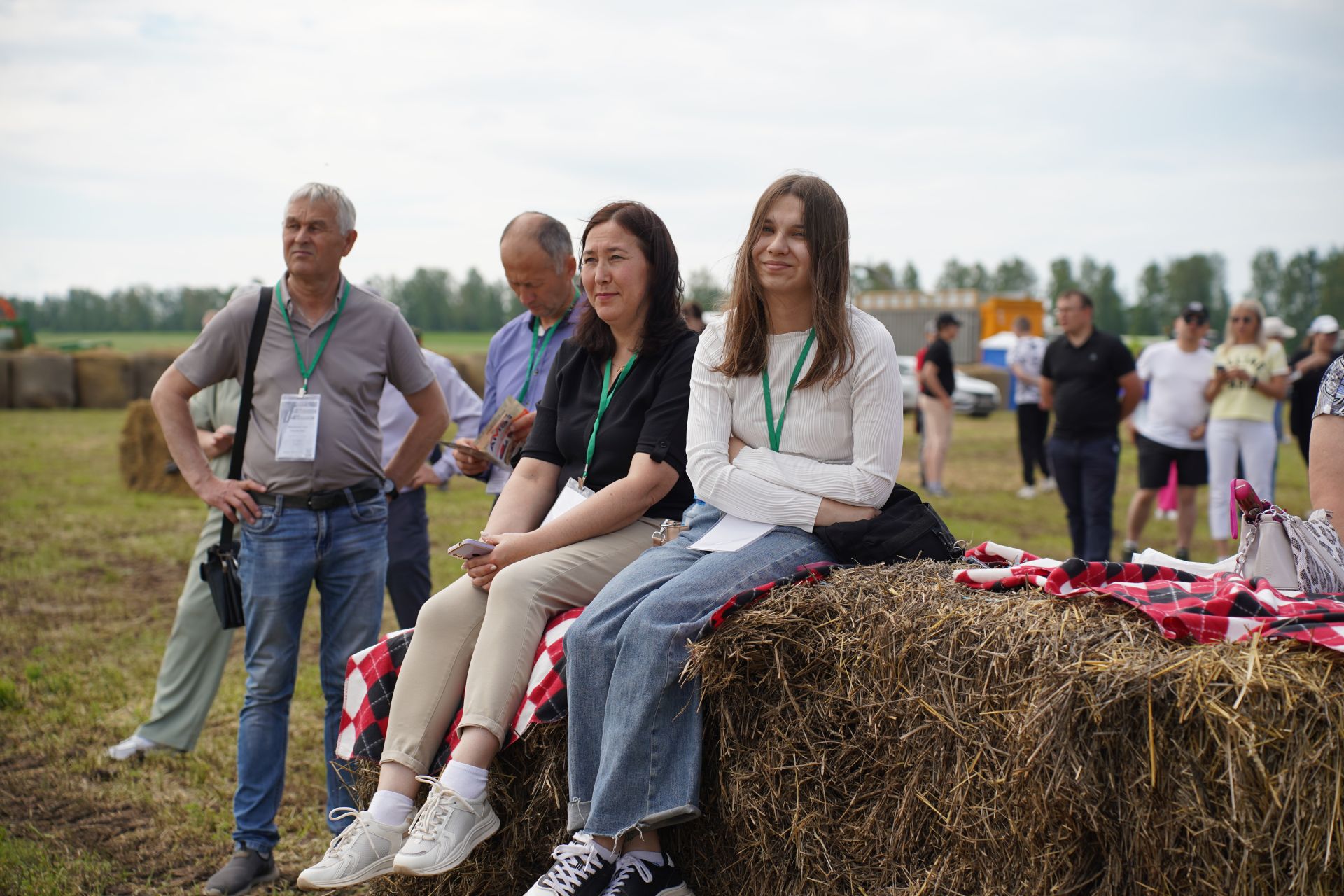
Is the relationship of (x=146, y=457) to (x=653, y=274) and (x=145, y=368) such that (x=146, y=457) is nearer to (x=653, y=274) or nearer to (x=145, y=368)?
(x=653, y=274)

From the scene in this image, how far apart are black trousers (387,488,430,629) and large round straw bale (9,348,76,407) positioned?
25.7m

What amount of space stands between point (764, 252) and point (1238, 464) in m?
6.61

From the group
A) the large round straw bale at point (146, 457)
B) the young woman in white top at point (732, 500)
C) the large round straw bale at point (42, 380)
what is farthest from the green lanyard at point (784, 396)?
the large round straw bale at point (42, 380)

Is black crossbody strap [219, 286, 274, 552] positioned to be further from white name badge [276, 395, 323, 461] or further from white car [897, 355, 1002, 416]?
white car [897, 355, 1002, 416]

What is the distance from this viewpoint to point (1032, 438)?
1212cm

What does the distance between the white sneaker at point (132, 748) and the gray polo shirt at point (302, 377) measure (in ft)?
5.40

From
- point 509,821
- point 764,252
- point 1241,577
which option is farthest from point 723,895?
point 764,252

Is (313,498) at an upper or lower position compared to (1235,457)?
upper

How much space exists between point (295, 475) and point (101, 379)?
1080 inches

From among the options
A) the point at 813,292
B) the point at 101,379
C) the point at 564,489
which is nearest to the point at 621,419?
the point at 564,489

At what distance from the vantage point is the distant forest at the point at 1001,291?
69.6 m

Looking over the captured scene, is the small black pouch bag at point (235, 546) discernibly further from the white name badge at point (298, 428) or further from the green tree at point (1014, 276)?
the green tree at point (1014, 276)

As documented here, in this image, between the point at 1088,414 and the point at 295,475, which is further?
the point at 1088,414

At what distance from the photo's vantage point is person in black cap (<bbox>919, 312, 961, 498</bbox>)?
493 inches
